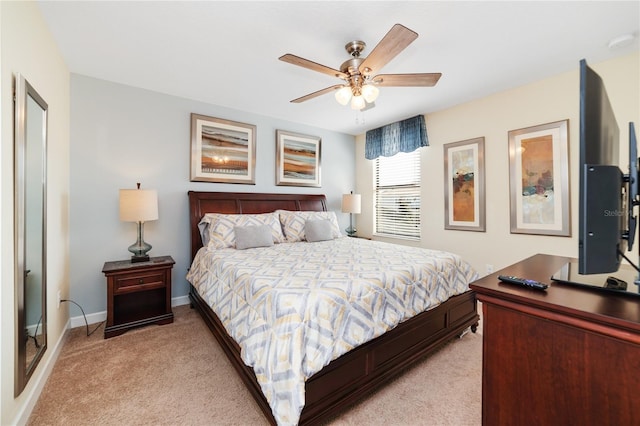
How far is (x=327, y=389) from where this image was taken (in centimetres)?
150

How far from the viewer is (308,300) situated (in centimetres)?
148

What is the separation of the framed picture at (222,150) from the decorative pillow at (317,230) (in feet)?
3.62

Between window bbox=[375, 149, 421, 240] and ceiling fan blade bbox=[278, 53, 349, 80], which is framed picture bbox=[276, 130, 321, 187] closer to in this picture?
window bbox=[375, 149, 421, 240]

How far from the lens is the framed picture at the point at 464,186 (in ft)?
11.3

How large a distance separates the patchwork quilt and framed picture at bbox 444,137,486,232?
1.22 metres

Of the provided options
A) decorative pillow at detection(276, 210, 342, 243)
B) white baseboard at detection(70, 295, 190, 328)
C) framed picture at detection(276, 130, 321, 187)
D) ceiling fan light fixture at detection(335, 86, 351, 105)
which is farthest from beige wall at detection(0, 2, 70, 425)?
framed picture at detection(276, 130, 321, 187)

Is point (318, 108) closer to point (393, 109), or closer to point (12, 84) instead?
point (393, 109)

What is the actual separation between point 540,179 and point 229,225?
141 inches

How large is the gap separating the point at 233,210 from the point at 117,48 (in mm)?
2009

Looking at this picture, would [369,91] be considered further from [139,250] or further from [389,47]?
[139,250]

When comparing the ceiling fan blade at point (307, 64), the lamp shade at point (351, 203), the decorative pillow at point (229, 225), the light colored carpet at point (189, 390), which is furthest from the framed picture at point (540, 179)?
the decorative pillow at point (229, 225)

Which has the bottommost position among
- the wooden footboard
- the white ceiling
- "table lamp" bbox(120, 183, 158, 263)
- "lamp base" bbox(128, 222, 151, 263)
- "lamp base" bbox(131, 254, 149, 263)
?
the wooden footboard

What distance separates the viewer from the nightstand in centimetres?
254

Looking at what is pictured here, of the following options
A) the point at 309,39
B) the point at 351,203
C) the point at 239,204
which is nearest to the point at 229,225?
the point at 239,204
